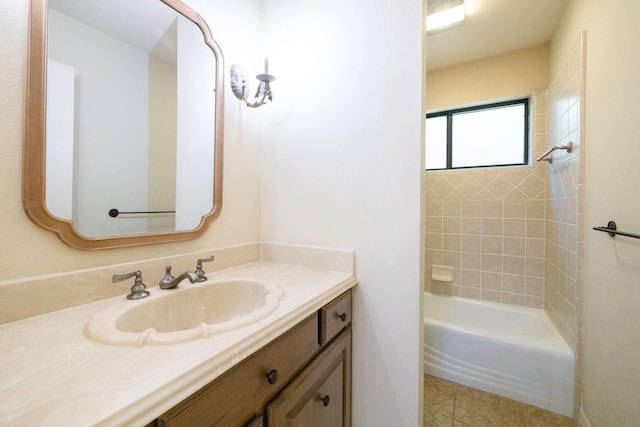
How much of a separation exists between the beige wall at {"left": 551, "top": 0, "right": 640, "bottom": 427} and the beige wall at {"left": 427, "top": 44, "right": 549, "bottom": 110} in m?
0.67

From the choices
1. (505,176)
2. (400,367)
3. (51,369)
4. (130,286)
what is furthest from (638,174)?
(130,286)

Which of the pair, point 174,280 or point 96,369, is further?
point 174,280

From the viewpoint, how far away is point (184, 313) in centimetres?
90

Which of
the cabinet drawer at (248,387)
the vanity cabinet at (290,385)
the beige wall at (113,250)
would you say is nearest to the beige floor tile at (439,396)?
the vanity cabinet at (290,385)

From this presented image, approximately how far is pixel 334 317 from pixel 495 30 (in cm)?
225

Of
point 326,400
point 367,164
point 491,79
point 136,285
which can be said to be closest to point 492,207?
point 491,79

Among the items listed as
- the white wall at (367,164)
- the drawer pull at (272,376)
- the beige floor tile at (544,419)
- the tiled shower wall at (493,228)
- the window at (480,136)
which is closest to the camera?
the drawer pull at (272,376)

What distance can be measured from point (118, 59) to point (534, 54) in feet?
8.87

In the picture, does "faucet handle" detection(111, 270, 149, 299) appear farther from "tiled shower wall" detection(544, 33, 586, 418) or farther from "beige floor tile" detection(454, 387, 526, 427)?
"tiled shower wall" detection(544, 33, 586, 418)

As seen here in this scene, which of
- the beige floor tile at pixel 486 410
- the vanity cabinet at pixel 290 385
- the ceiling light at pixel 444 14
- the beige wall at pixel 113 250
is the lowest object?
the beige floor tile at pixel 486 410

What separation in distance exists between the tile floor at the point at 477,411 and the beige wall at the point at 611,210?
0.21 metres

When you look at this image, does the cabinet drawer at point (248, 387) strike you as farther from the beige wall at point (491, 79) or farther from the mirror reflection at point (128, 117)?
the beige wall at point (491, 79)

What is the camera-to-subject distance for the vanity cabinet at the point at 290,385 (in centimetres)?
51

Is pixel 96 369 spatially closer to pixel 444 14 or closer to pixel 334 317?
pixel 334 317
